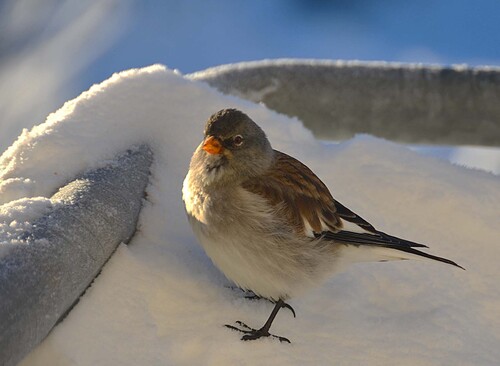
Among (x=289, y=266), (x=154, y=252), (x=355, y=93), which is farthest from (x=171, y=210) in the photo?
(x=355, y=93)

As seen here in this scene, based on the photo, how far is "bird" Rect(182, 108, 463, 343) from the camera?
0.90 meters

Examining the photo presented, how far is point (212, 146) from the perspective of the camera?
3.12 ft

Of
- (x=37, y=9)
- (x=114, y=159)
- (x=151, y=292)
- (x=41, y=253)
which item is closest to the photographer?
(x=41, y=253)

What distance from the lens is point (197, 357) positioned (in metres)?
0.79

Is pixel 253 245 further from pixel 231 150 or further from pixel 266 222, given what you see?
pixel 231 150

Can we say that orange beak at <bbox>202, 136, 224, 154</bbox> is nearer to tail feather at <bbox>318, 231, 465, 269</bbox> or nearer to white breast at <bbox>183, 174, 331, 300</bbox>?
white breast at <bbox>183, 174, 331, 300</bbox>

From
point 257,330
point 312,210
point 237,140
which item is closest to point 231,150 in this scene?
point 237,140

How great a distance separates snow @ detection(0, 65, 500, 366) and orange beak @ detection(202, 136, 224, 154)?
0.13 m

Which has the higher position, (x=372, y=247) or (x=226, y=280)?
(x=372, y=247)

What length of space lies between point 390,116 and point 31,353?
1.16 m

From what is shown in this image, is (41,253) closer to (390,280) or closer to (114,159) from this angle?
(114,159)

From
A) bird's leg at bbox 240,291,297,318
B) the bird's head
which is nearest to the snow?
bird's leg at bbox 240,291,297,318

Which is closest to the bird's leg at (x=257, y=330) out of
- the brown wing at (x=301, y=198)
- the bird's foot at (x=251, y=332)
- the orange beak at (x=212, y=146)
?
the bird's foot at (x=251, y=332)

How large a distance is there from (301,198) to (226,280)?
5.7 inches
